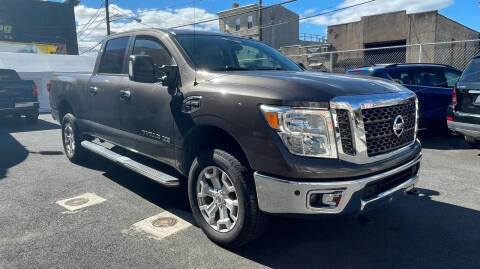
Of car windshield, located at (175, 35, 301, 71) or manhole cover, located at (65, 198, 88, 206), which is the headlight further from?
manhole cover, located at (65, 198, 88, 206)

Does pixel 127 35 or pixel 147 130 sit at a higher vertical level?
pixel 127 35

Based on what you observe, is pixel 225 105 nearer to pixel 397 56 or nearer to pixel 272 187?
pixel 272 187

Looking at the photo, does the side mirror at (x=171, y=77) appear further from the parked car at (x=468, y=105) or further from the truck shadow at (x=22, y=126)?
the truck shadow at (x=22, y=126)

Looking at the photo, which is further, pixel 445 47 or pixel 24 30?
pixel 24 30

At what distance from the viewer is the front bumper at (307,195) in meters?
2.42

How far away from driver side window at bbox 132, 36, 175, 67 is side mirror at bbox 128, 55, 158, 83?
0.82 ft

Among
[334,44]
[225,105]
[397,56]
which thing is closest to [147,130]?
[225,105]

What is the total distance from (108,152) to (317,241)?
9.52 feet

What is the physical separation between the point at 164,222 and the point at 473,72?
218 inches

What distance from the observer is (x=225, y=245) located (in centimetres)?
298

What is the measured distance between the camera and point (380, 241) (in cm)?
314

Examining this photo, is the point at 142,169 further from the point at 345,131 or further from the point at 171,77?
the point at 345,131

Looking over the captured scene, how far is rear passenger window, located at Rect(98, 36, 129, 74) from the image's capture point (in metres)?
4.45

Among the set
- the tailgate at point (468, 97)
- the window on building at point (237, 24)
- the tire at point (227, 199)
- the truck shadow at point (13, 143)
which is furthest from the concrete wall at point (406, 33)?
the tire at point (227, 199)
